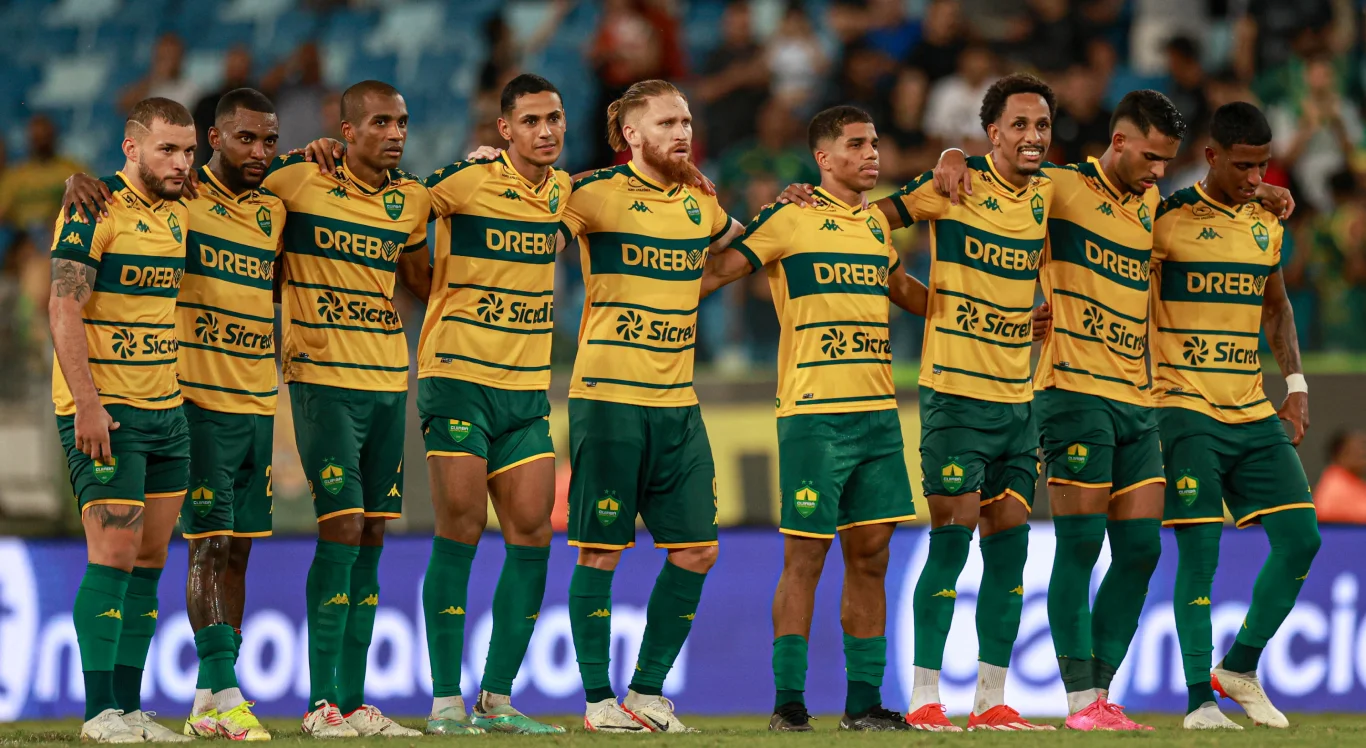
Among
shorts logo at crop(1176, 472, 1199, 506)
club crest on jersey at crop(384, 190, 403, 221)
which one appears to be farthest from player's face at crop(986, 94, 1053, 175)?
club crest on jersey at crop(384, 190, 403, 221)

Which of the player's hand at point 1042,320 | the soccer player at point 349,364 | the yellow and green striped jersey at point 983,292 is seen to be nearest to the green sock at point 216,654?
the soccer player at point 349,364

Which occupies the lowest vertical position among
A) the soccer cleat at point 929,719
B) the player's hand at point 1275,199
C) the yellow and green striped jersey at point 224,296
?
the soccer cleat at point 929,719

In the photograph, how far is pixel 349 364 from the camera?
7621 mm

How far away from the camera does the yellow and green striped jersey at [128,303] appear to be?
7160 mm

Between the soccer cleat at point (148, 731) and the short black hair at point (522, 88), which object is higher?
the short black hair at point (522, 88)

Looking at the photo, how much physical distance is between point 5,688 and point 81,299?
3838 millimetres

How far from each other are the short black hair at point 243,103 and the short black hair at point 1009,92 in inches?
129

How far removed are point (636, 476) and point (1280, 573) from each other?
316cm

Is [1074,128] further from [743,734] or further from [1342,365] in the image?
[743,734]

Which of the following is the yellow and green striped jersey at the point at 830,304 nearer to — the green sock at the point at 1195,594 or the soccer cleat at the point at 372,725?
the green sock at the point at 1195,594

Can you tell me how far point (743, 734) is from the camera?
7.43 meters

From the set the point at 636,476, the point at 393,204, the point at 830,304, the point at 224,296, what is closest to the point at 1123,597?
the point at 830,304

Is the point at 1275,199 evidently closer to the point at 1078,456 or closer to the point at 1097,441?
the point at 1097,441

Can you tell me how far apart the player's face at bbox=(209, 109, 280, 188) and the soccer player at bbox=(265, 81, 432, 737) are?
0.15m
